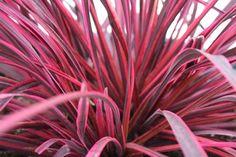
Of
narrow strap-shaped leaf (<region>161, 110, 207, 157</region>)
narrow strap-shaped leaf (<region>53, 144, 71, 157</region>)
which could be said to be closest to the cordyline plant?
narrow strap-shaped leaf (<region>53, 144, 71, 157</region>)

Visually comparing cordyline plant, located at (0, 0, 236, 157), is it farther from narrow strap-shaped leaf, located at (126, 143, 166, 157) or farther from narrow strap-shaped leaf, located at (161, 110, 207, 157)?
narrow strap-shaped leaf, located at (161, 110, 207, 157)

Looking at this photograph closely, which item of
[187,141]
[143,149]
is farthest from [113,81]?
[187,141]

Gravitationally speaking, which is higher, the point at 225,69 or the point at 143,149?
the point at 225,69

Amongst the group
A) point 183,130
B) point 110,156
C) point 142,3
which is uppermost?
point 142,3

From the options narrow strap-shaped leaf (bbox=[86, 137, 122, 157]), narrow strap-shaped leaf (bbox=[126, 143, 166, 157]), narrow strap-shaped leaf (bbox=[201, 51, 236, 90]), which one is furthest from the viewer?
narrow strap-shaped leaf (bbox=[126, 143, 166, 157])

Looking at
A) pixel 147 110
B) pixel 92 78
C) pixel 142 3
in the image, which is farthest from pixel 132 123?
pixel 142 3

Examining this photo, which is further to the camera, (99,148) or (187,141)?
(99,148)

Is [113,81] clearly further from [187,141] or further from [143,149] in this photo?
[187,141]

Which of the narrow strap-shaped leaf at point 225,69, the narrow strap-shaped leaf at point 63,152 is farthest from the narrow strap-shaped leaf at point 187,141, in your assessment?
the narrow strap-shaped leaf at point 63,152

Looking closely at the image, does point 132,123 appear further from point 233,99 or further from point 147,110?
point 233,99
